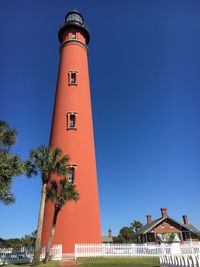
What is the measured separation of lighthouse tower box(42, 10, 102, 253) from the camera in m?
19.2

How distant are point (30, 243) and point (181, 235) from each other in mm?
26027

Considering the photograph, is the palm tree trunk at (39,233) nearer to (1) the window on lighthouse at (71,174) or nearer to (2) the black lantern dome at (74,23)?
(1) the window on lighthouse at (71,174)

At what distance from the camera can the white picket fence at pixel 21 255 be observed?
1761cm

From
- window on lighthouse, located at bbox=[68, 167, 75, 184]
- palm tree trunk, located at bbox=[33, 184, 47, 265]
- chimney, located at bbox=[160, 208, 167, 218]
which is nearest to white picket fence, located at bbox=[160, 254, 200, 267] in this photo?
palm tree trunk, located at bbox=[33, 184, 47, 265]

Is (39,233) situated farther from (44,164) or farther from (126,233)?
(126,233)

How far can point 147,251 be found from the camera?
21.5 meters

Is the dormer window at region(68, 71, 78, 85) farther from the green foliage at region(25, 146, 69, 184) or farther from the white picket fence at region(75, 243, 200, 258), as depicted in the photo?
the white picket fence at region(75, 243, 200, 258)

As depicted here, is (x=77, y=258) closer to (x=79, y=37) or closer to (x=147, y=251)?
(x=147, y=251)

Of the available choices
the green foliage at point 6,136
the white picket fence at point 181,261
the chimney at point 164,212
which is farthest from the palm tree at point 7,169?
the chimney at point 164,212

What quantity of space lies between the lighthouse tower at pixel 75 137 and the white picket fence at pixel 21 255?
2.82 feet

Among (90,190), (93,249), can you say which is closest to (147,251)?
(93,249)

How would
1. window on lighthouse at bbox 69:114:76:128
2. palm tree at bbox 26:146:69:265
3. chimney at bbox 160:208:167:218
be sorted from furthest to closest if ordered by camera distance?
1. chimney at bbox 160:208:167:218
2. window on lighthouse at bbox 69:114:76:128
3. palm tree at bbox 26:146:69:265

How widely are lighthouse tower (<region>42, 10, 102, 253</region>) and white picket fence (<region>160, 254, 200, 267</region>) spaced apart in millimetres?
10288

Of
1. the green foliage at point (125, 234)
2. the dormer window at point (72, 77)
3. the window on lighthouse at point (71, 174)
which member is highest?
the dormer window at point (72, 77)
